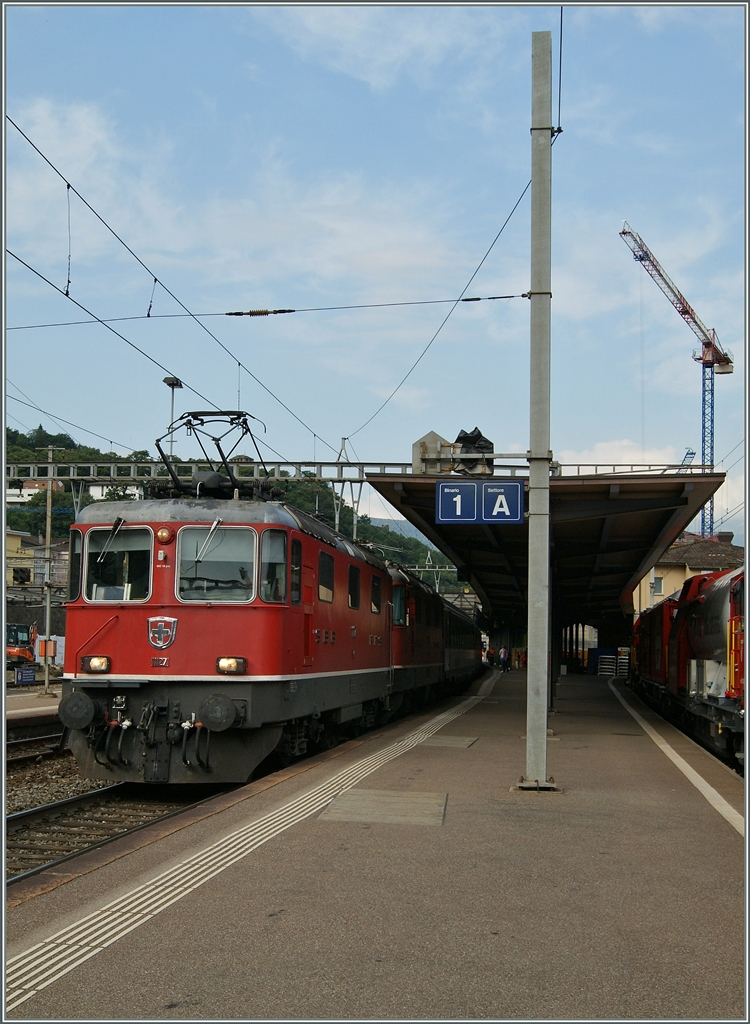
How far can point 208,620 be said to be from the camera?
1030 centimetres

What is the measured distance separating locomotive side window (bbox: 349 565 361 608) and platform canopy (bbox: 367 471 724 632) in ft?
6.54

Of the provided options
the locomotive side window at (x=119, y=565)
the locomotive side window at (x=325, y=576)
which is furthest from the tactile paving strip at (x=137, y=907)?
the locomotive side window at (x=325, y=576)

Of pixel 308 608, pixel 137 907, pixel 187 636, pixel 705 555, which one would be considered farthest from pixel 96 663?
pixel 705 555

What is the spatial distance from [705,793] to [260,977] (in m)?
6.83

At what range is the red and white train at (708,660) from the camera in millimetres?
12281

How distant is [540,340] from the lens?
34.0 ft

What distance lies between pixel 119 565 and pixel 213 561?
1111 mm

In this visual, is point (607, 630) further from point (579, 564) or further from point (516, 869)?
point (516, 869)

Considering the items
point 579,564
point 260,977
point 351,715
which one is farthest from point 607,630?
point 260,977

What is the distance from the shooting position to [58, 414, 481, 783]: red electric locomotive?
395 inches

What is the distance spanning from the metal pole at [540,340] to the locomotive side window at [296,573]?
266 cm

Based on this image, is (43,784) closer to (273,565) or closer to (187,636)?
(187,636)

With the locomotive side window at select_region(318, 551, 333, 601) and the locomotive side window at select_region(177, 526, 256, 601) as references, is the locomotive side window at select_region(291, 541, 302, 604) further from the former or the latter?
the locomotive side window at select_region(318, 551, 333, 601)

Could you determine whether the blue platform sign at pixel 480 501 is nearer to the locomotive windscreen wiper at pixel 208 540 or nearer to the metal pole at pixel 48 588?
the locomotive windscreen wiper at pixel 208 540
